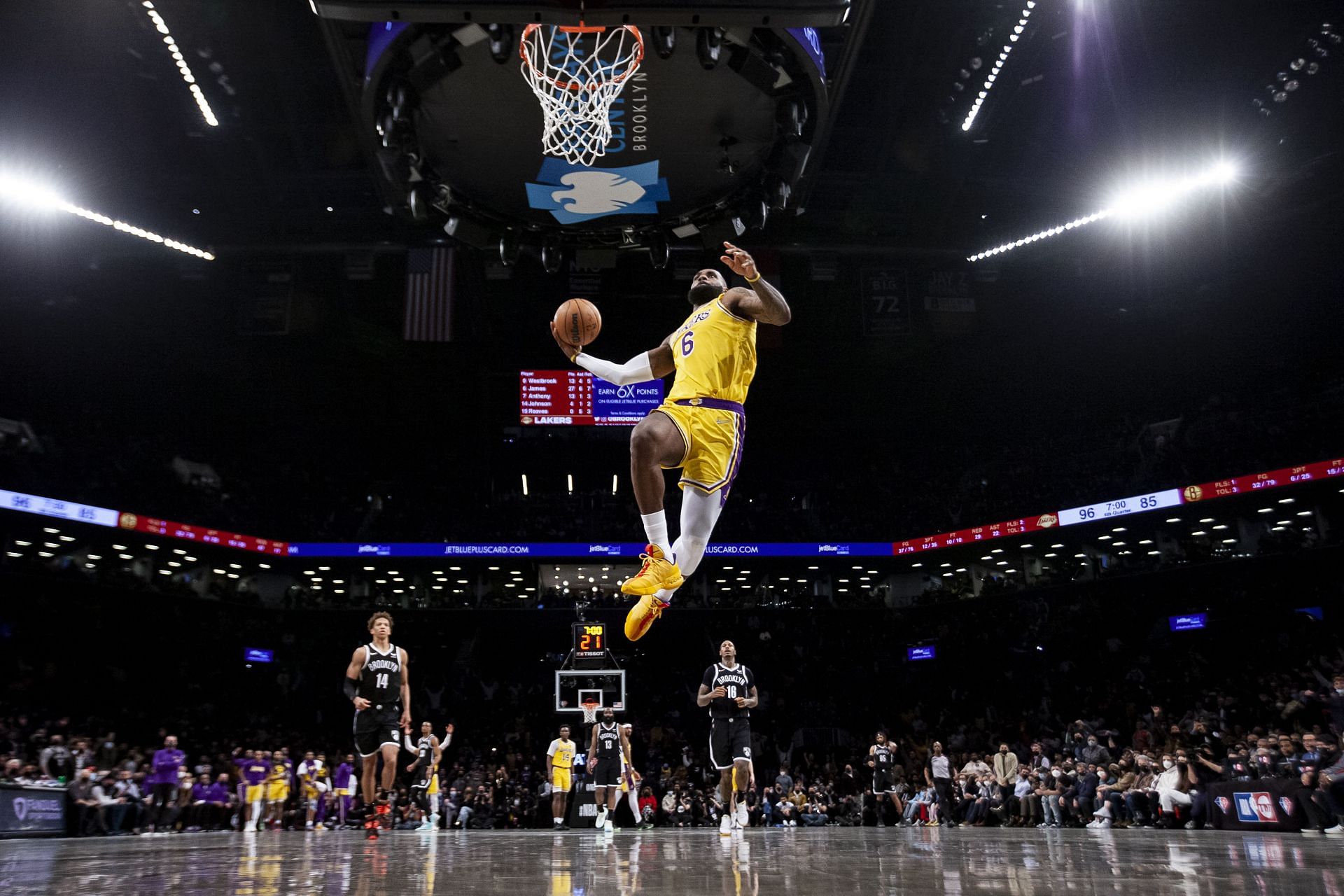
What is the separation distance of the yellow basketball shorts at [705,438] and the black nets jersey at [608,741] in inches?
378

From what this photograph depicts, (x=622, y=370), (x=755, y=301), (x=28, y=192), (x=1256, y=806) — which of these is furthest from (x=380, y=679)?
(x=28, y=192)

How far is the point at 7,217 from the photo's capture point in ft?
60.5

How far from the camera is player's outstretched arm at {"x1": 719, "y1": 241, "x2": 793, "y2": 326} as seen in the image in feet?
16.3

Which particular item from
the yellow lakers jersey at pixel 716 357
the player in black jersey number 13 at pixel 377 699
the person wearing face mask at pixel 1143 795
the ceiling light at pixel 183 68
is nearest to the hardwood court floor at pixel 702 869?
the player in black jersey number 13 at pixel 377 699

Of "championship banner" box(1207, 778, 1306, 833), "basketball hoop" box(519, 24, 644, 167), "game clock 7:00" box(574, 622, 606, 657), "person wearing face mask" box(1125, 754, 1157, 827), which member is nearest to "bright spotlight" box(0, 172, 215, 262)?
"game clock 7:00" box(574, 622, 606, 657)

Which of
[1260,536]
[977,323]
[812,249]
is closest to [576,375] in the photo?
[812,249]

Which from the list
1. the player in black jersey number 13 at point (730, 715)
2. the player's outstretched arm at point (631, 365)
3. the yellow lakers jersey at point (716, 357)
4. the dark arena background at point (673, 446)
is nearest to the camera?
the yellow lakers jersey at point (716, 357)

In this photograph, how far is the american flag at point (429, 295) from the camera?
18.3m

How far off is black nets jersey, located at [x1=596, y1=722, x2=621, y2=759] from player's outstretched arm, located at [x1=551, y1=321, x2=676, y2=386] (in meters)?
9.35

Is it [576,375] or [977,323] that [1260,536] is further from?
[576,375]

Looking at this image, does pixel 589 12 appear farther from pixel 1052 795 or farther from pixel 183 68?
pixel 1052 795

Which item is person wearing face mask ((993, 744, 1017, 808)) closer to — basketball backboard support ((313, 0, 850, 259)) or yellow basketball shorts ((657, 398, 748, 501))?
basketball backboard support ((313, 0, 850, 259))

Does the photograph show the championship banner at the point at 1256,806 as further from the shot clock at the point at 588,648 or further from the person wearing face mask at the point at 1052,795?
the shot clock at the point at 588,648

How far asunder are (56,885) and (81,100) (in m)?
15.1
